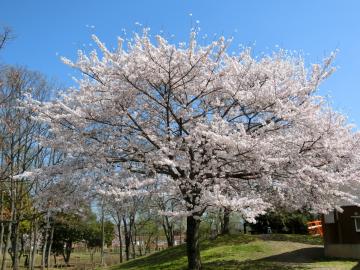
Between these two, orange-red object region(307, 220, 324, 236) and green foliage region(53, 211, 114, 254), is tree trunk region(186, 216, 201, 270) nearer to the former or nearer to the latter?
orange-red object region(307, 220, 324, 236)

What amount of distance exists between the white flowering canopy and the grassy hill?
3.12m

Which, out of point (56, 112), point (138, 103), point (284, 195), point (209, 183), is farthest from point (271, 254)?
point (56, 112)

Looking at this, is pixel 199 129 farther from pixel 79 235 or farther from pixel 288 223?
pixel 79 235

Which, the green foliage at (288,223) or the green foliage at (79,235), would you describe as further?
the green foliage at (79,235)

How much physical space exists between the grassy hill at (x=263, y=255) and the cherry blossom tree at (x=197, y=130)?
2.80 metres

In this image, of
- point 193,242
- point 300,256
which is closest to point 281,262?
point 300,256

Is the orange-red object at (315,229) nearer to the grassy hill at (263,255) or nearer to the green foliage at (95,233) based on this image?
the grassy hill at (263,255)

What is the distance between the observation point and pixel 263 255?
60.6 ft

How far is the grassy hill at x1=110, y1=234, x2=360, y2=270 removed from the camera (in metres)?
16.0

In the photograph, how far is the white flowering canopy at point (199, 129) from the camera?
12.1m

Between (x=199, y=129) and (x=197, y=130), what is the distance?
0.68 ft

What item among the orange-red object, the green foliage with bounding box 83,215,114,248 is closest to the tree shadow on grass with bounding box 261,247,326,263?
the orange-red object

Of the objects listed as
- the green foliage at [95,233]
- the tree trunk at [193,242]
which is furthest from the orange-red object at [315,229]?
the green foliage at [95,233]

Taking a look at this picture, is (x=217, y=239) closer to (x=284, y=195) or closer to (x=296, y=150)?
(x=284, y=195)
